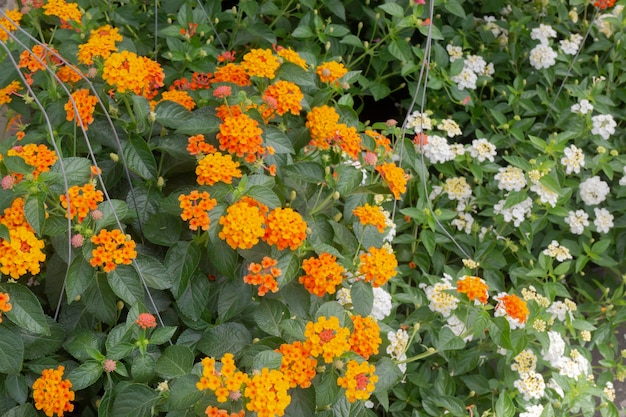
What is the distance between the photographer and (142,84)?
1591 mm

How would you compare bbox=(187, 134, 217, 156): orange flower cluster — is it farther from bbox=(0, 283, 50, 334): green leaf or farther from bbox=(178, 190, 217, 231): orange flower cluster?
bbox=(0, 283, 50, 334): green leaf

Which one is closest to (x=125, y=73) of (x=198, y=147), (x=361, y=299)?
(x=198, y=147)

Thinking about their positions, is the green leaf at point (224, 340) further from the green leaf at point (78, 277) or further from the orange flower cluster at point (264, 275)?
the green leaf at point (78, 277)

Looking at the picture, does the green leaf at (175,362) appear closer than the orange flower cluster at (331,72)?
Yes

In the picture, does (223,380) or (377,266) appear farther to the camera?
(377,266)

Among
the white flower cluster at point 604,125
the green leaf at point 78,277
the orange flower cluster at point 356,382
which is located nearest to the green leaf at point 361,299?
the orange flower cluster at point 356,382

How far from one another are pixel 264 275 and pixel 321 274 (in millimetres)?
118

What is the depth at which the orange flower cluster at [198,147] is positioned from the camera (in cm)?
155

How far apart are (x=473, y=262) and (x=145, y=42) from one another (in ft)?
4.25

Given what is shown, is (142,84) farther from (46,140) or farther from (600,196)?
(600,196)

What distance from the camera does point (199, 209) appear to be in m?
1.45

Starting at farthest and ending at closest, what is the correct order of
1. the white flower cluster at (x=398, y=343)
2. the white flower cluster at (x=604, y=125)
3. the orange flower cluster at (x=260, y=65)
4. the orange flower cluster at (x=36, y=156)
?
→ the white flower cluster at (x=604, y=125)
the white flower cluster at (x=398, y=343)
the orange flower cluster at (x=260, y=65)
the orange flower cluster at (x=36, y=156)

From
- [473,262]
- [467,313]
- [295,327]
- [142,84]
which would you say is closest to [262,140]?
[142,84]

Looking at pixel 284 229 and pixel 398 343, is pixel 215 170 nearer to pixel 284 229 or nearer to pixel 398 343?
pixel 284 229
